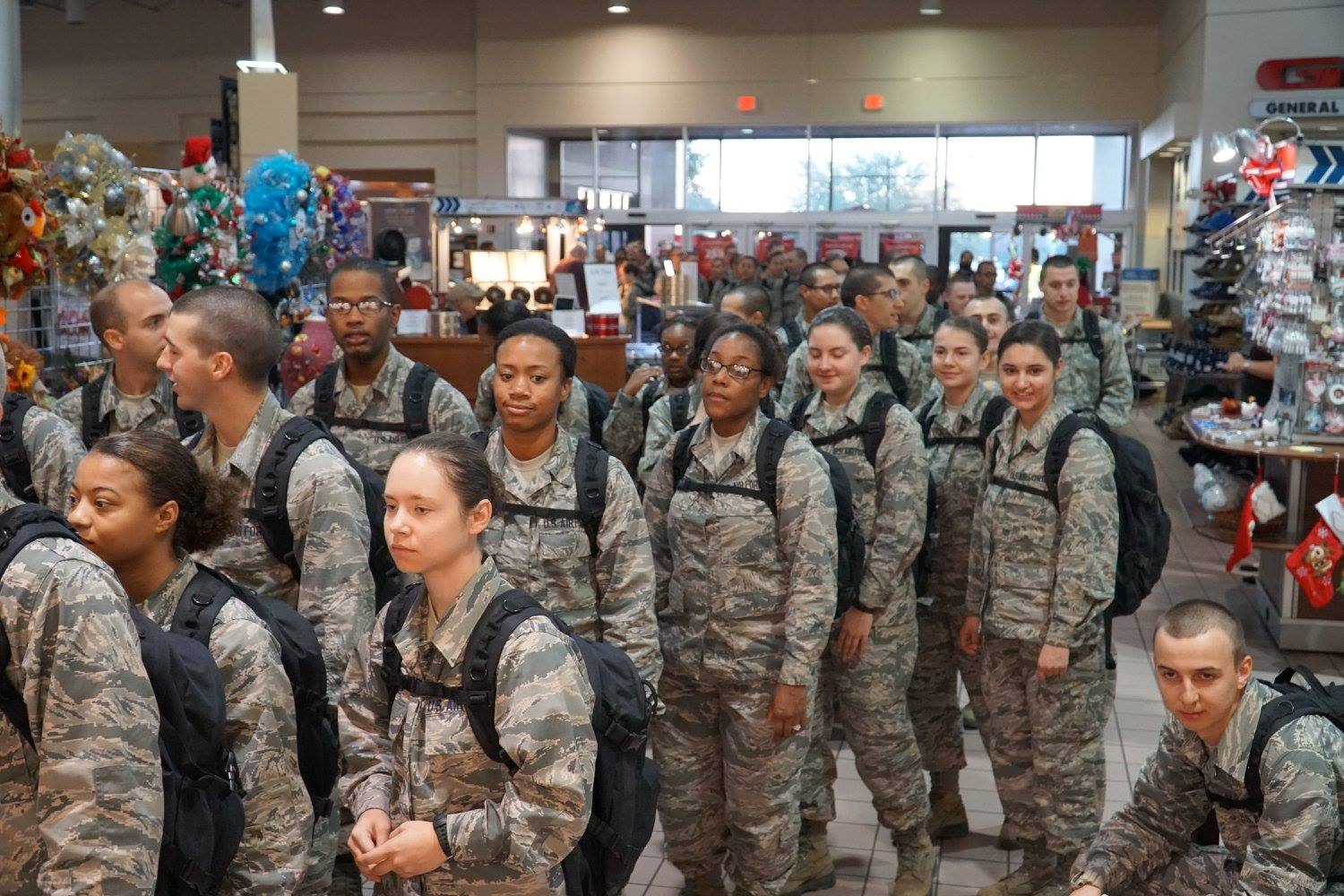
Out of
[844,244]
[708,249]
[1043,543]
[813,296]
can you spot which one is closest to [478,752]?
[1043,543]

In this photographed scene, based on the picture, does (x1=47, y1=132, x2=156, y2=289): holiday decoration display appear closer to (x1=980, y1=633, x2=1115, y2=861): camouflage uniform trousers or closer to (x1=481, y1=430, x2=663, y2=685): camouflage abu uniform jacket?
(x1=481, y1=430, x2=663, y2=685): camouflage abu uniform jacket

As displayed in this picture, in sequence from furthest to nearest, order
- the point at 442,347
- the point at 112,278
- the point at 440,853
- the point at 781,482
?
1. the point at 442,347
2. the point at 112,278
3. the point at 781,482
4. the point at 440,853

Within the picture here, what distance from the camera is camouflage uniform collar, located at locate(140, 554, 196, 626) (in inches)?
94.5

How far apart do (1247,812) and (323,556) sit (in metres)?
2.01

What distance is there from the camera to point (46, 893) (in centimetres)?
199

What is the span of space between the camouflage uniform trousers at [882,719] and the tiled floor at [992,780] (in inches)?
12.7

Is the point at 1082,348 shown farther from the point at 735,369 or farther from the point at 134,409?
the point at 134,409

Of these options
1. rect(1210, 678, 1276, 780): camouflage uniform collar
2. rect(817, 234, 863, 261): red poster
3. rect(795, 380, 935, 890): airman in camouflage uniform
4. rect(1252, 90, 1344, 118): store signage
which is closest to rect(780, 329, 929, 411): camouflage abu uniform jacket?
rect(795, 380, 935, 890): airman in camouflage uniform

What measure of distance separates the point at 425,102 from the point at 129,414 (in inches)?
683

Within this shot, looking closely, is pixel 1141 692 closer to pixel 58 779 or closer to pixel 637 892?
pixel 637 892

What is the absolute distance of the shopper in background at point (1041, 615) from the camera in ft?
12.6

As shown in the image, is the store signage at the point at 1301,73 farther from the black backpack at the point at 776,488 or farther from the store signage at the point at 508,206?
the black backpack at the point at 776,488

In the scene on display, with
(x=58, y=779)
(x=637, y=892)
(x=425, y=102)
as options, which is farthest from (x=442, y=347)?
(x=425, y=102)

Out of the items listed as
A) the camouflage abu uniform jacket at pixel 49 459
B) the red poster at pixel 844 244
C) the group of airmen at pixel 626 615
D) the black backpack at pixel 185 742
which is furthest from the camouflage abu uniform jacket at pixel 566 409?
the red poster at pixel 844 244
